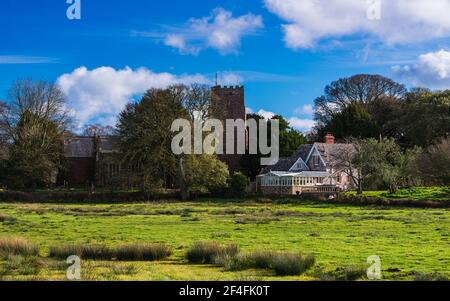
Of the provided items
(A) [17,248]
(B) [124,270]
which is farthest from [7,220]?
(B) [124,270]

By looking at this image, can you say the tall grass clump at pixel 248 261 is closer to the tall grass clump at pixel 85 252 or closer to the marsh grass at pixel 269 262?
the marsh grass at pixel 269 262

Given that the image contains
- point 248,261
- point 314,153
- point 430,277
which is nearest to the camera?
point 430,277

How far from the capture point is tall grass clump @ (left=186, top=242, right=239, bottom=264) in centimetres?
2107

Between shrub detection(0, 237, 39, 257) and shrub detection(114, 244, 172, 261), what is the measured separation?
311 centimetres

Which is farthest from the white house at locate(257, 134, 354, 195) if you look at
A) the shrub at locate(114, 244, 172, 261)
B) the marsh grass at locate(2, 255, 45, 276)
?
the marsh grass at locate(2, 255, 45, 276)

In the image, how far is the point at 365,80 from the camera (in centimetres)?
11138

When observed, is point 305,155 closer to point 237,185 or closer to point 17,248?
point 237,185

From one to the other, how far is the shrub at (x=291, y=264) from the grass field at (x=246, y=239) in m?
0.28

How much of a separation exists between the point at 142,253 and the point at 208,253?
7.90 feet

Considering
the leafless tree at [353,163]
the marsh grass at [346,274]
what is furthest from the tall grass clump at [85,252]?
the leafless tree at [353,163]

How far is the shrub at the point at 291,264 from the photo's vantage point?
60.0 feet

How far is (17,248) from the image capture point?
22562mm

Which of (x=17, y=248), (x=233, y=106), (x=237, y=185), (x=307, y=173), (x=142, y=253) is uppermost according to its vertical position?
(x=233, y=106)
